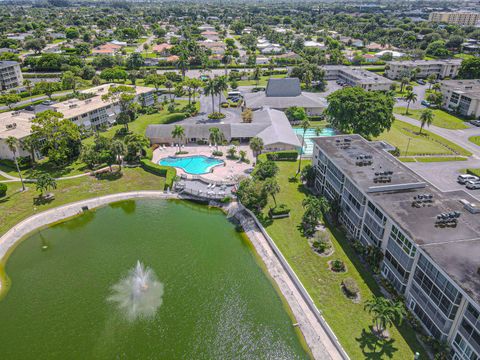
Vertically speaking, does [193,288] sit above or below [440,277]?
below

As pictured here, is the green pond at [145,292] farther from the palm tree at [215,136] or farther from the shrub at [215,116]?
the shrub at [215,116]

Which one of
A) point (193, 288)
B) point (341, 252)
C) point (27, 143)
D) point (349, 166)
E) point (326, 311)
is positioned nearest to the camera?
point (326, 311)

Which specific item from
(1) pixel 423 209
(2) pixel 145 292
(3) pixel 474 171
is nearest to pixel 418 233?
(1) pixel 423 209

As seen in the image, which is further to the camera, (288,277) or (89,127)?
(89,127)

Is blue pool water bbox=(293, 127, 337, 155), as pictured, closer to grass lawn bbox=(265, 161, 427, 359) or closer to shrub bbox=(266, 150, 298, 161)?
shrub bbox=(266, 150, 298, 161)

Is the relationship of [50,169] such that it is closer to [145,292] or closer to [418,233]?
[145,292]

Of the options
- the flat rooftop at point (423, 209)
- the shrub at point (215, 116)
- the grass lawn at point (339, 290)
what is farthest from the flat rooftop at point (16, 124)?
the flat rooftop at point (423, 209)

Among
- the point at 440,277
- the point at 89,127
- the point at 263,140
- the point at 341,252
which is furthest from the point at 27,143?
the point at 440,277

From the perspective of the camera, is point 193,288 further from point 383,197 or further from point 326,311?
point 383,197
